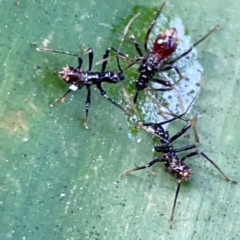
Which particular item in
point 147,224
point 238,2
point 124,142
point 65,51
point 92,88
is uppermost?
point 238,2

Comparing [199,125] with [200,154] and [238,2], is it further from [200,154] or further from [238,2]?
[238,2]

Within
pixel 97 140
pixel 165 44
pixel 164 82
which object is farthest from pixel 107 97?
pixel 165 44


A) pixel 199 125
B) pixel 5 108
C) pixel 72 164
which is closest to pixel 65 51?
pixel 5 108

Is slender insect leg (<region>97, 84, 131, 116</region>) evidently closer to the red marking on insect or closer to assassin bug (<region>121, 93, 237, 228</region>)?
assassin bug (<region>121, 93, 237, 228</region>)

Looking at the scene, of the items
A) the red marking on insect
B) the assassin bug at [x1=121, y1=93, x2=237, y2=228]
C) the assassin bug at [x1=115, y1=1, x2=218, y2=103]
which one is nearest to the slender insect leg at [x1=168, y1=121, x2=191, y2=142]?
the assassin bug at [x1=121, y1=93, x2=237, y2=228]

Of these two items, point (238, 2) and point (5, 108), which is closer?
point (5, 108)

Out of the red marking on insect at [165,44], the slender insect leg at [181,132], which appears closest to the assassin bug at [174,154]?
the slender insect leg at [181,132]

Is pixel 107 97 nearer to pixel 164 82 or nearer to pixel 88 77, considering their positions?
pixel 88 77
